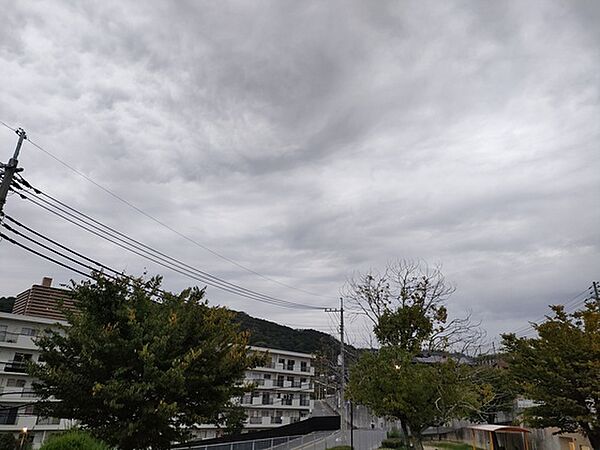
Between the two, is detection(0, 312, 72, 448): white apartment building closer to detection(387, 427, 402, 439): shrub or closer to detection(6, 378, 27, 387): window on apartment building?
detection(6, 378, 27, 387): window on apartment building

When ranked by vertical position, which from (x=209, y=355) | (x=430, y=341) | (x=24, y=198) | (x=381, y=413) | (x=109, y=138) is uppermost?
(x=109, y=138)

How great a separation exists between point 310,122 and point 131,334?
381 inches

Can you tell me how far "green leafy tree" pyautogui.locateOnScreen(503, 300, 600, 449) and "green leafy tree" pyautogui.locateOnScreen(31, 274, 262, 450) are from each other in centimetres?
1193

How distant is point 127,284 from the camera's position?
12117mm

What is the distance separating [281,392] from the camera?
44531 mm

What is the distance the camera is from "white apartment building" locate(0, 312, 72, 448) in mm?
26625

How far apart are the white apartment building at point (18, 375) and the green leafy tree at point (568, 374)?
2832cm

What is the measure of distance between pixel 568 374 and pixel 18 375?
33.3 m

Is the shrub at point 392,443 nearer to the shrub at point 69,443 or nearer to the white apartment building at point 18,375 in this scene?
the white apartment building at point 18,375

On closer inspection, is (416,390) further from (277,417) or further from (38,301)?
(38,301)

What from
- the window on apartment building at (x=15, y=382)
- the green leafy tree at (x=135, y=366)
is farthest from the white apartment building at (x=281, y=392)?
the green leafy tree at (x=135, y=366)

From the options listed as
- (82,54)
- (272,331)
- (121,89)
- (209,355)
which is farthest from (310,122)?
(272,331)

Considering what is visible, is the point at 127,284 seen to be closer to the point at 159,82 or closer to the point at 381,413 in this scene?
the point at 159,82

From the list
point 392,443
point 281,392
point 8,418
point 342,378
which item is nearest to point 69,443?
point 342,378
